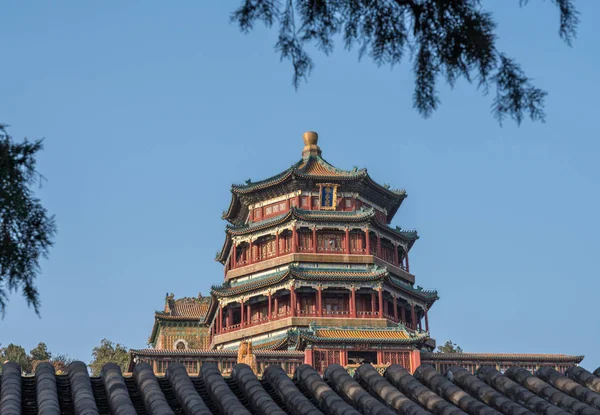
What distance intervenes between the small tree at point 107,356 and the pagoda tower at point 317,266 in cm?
1478

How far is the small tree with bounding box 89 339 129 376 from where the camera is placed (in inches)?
2387

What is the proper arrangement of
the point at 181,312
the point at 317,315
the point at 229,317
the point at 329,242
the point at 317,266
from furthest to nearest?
the point at 181,312, the point at 229,317, the point at 329,242, the point at 317,266, the point at 317,315

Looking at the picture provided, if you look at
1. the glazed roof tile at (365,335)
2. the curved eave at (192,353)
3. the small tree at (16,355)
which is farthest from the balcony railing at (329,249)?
the small tree at (16,355)

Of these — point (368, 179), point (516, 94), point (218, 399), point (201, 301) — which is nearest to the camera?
point (516, 94)

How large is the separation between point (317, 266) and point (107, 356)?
24.3 m

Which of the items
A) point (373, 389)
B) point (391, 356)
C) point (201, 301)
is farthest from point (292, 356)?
point (373, 389)

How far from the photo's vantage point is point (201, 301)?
55781 mm

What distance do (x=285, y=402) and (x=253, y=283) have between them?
3270 centimetres

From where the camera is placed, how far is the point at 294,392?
11219 mm

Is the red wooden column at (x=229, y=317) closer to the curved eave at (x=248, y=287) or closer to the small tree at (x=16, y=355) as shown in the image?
the curved eave at (x=248, y=287)

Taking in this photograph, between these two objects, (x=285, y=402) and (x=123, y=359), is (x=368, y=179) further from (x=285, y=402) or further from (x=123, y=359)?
(x=285, y=402)

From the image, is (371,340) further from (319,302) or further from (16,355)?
(16,355)

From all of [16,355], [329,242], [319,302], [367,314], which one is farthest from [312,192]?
[16,355]

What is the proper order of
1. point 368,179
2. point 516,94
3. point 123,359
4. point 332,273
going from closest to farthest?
1. point 516,94
2. point 332,273
3. point 368,179
4. point 123,359
